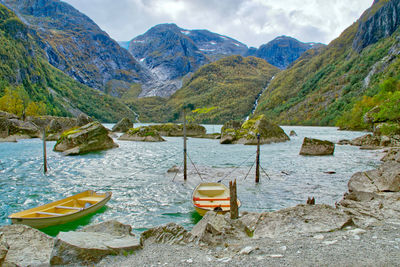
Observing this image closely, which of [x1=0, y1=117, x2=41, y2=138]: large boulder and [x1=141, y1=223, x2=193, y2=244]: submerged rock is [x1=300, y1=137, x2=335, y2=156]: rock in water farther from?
[x1=0, y1=117, x2=41, y2=138]: large boulder

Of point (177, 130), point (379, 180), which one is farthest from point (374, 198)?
point (177, 130)

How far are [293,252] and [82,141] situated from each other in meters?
33.7

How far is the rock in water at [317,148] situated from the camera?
104ft

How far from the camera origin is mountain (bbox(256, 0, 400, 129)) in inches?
4336

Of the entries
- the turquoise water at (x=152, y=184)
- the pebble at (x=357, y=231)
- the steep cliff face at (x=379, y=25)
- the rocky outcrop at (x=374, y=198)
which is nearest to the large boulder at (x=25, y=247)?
the turquoise water at (x=152, y=184)

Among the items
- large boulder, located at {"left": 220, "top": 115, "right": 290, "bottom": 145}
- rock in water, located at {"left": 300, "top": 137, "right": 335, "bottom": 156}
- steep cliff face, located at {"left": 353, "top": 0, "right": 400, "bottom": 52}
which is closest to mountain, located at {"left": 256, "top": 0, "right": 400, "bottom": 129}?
steep cliff face, located at {"left": 353, "top": 0, "right": 400, "bottom": 52}

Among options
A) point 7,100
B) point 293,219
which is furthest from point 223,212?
point 7,100

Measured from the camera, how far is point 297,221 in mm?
8031

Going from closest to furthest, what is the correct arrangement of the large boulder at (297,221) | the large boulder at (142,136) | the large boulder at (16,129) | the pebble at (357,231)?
the pebble at (357,231)
the large boulder at (297,221)
the large boulder at (16,129)
the large boulder at (142,136)

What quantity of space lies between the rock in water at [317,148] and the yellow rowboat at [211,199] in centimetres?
2193

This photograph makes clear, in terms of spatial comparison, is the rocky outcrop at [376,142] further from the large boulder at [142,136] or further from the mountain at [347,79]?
the mountain at [347,79]

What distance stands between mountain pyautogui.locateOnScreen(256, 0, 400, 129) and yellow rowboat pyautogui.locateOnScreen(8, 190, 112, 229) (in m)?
94.0

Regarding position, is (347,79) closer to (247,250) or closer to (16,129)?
(16,129)

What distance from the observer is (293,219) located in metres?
8.18
